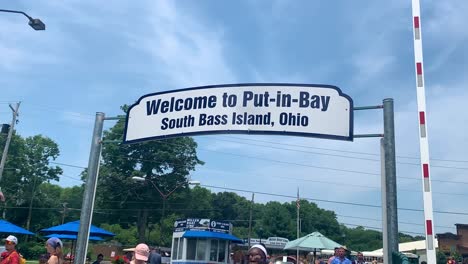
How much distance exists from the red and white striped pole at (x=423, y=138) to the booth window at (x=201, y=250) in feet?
70.9


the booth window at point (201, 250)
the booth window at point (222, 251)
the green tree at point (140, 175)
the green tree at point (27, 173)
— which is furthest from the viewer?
the green tree at point (27, 173)

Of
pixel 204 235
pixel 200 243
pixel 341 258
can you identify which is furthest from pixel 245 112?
pixel 200 243

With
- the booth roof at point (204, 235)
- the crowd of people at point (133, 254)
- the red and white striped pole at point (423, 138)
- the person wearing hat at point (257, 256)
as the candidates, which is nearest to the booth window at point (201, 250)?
the booth roof at point (204, 235)

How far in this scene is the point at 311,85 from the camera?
297 inches

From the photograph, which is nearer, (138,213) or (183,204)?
(138,213)

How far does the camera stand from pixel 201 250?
2608cm

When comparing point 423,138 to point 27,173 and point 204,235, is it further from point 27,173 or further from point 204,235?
point 27,173

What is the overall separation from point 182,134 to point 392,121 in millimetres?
3379

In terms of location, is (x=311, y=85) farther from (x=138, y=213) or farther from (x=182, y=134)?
(x=138, y=213)

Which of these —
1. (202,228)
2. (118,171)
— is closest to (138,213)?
(118,171)

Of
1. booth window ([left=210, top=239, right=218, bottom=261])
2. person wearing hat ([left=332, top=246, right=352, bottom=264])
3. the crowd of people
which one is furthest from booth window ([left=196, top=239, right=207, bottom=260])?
person wearing hat ([left=332, top=246, right=352, bottom=264])

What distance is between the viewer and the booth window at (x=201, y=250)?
85.3 ft

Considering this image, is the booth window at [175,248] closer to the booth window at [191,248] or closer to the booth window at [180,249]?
the booth window at [180,249]

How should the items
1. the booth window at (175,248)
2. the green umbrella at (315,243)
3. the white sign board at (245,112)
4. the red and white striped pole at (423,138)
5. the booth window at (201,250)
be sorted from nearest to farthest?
the red and white striped pole at (423,138) < the white sign board at (245,112) < the green umbrella at (315,243) < the booth window at (201,250) < the booth window at (175,248)
